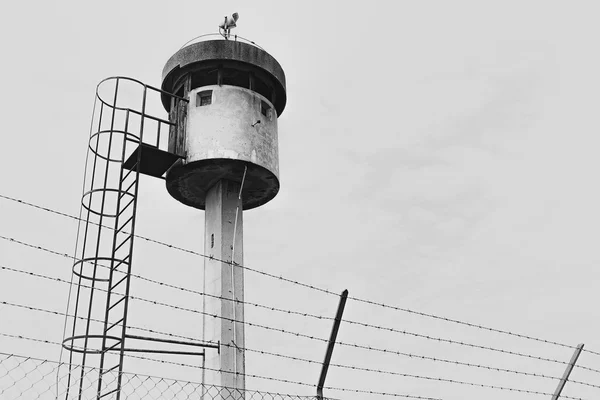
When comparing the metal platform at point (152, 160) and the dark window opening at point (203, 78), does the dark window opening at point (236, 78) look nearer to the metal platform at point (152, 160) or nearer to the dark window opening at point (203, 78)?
the dark window opening at point (203, 78)

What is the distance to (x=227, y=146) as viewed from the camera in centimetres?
1284

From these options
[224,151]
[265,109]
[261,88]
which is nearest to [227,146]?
[224,151]

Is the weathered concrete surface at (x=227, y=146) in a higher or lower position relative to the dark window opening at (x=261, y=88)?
lower

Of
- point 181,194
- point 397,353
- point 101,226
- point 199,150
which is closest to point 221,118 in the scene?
point 199,150

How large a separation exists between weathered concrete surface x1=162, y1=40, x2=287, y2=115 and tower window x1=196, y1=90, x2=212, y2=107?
56 cm

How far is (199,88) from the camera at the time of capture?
536 inches

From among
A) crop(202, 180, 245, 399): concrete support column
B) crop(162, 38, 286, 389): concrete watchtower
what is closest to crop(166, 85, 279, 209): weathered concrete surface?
crop(162, 38, 286, 389): concrete watchtower

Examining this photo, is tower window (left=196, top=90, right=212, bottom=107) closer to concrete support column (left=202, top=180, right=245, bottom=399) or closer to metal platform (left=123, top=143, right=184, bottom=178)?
metal platform (left=123, top=143, right=184, bottom=178)

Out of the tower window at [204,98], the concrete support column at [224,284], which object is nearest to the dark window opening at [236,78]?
the tower window at [204,98]

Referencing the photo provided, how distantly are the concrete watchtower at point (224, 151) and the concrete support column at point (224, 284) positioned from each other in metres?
0.02

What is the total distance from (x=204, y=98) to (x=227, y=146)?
1.42 m

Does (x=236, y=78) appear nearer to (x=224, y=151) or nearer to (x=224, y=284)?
(x=224, y=151)

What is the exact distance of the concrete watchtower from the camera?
12531 mm

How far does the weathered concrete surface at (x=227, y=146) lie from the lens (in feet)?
42.2
